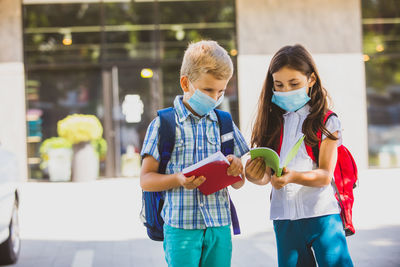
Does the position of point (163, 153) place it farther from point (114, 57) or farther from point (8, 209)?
point (114, 57)

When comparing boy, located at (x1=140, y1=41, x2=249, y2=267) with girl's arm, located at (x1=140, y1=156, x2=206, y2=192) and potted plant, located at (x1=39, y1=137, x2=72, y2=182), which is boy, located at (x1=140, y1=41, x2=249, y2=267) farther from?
potted plant, located at (x1=39, y1=137, x2=72, y2=182)

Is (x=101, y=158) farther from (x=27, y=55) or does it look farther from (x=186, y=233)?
(x=186, y=233)

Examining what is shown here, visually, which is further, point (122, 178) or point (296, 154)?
point (122, 178)

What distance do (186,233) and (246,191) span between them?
8.49 meters

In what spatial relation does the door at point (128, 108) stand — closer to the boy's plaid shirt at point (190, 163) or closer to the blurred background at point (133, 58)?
the blurred background at point (133, 58)

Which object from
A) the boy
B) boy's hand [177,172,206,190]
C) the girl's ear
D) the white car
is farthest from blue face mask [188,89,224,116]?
the white car

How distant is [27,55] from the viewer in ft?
46.0

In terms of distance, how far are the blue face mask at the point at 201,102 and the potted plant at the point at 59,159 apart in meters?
11.3

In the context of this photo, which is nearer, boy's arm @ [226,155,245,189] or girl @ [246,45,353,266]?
boy's arm @ [226,155,245,189]

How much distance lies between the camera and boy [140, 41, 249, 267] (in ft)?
8.69

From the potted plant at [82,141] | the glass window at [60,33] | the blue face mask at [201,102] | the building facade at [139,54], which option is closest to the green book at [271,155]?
the blue face mask at [201,102]

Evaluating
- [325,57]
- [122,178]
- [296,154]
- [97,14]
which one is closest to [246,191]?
[122,178]

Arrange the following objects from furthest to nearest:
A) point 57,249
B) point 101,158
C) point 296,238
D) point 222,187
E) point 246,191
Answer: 1. point 101,158
2. point 246,191
3. point 57,249
4. point 296,238
5. point 222,187

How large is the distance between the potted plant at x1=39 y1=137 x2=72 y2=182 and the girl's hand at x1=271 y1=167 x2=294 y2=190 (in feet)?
37.3
